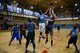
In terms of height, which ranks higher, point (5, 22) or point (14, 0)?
point (14, 0)

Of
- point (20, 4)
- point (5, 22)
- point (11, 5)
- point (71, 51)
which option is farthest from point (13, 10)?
point (71, 51)

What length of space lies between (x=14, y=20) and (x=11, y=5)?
227 inches

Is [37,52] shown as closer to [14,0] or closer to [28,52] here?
[28,52]

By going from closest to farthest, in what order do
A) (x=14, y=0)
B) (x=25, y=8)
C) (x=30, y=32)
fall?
(x=30, y=32) → (x=14, y=0) → (x=25, y=8)

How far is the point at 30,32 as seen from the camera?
866cm

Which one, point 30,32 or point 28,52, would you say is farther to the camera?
point 28,52

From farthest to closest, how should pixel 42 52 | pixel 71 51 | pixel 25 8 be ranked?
pixel 25 8
pixel 71 51
pixel 42 52

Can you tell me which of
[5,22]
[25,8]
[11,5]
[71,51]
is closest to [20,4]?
[25,8]

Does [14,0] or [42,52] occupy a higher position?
[14,0]

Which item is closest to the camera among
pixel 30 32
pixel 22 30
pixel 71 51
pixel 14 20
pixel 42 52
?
pixel 30 32

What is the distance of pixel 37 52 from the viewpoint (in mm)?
9359

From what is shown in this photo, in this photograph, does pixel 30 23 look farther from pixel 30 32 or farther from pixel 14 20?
pixel 14 20

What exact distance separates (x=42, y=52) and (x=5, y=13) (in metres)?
29.6

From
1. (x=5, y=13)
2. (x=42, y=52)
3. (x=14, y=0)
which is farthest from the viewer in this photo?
(x=14, y=0)
